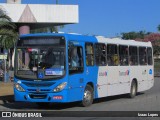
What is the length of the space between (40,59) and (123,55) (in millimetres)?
5308

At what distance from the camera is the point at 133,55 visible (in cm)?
2106

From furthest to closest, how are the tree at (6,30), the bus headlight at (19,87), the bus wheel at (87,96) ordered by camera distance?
the tree at (6,30) < the bus wheel at (87,96) < the bus headlight at (19,87)

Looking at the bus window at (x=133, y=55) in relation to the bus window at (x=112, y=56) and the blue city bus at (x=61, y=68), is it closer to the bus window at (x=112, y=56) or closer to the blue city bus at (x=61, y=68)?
the bus window at (x=112, y=56)

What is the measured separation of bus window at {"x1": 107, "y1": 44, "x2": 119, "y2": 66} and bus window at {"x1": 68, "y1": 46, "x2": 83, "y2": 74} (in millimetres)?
2405

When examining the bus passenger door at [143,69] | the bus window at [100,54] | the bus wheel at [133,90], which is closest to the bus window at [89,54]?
the bus window at [100,54]

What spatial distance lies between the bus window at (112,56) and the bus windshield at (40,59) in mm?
3498

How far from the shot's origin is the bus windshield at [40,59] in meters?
15.6

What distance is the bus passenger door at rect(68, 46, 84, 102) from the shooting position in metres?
15.8

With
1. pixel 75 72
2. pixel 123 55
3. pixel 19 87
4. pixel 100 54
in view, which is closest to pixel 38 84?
pixel 19 87

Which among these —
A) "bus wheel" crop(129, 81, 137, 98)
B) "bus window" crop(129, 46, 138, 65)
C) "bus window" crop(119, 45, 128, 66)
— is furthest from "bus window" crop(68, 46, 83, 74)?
"bus wheel" crop(129, 81, 137, 98)

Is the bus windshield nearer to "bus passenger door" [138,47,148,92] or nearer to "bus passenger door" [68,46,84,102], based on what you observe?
"bus passenger door" [68,46,84,102]

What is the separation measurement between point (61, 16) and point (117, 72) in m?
15.7

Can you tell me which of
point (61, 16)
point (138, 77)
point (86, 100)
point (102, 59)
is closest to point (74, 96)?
point (86, 100)

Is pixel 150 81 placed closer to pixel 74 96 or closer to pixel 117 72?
pixel 117 72
